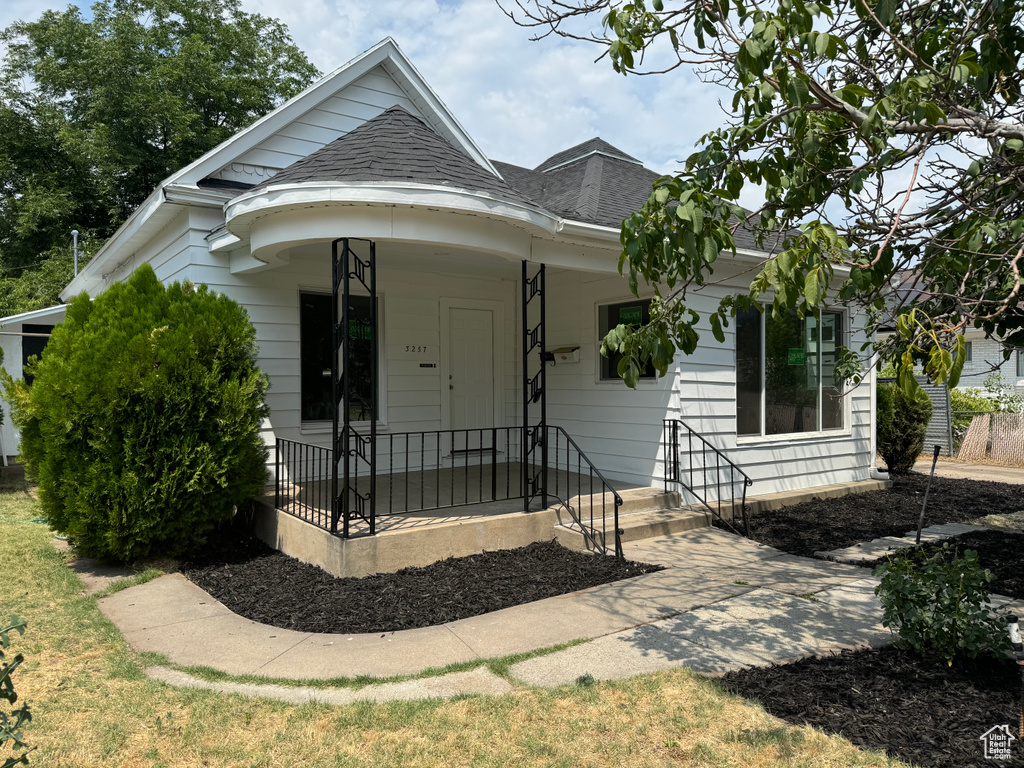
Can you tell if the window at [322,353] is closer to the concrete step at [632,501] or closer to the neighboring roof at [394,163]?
the neighboring roof at [394,163]

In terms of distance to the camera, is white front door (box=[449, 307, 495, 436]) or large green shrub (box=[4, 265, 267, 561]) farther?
white front door (box=[449, 307, 495, 436])

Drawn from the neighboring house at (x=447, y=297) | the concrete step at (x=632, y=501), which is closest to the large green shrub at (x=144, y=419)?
the neighboring house at (x=447, y=297)

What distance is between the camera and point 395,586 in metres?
5.36

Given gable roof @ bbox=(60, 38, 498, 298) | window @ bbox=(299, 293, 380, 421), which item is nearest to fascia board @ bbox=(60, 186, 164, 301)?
gable roof @ bbox=(60, 38, 498, 298)

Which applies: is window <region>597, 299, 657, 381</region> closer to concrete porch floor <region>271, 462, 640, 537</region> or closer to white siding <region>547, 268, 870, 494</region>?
white siding <region>547, 268, 870, 494</region>

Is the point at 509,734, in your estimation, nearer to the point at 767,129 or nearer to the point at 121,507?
the point at 767,129

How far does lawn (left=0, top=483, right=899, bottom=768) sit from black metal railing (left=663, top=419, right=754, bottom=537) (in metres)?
4.31

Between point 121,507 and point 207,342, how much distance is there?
1667mm

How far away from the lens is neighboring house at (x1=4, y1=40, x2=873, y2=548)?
5816 mm

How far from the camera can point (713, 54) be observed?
4410 millimetres

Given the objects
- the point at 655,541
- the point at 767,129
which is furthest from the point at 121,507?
the point at 767,129

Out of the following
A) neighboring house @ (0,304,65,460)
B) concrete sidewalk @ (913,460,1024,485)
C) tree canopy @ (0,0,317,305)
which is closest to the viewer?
concrete sidewalk @ (913,460,1024,485)

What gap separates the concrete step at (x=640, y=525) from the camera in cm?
655

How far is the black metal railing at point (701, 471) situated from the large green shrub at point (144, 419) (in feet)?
15.3
